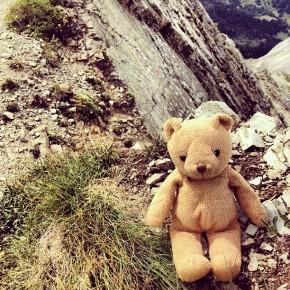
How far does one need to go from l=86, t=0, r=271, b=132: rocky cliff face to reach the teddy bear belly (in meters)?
6.94

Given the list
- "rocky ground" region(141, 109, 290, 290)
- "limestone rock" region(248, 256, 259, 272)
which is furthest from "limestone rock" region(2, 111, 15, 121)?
"limestone rock" region(248, 256, 259, 272)

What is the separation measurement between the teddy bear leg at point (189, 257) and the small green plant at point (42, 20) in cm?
955

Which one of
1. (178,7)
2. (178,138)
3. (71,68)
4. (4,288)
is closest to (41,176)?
(4,288)

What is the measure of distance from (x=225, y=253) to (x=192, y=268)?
56cm

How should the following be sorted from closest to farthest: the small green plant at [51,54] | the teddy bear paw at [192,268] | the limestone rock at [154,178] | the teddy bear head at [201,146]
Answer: the teddy bear paw at [192,268]
the teddy bear head at [201,146]
the limestone rock at [154,178]
the small green plant at [51,54]

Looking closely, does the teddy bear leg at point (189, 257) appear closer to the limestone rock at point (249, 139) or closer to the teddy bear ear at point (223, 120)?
the teddy bear ear at point (223, 120)

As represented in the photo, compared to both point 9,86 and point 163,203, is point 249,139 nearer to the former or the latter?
point 163,203

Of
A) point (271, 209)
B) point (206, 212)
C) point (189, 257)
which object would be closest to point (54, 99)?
point (206, 212)

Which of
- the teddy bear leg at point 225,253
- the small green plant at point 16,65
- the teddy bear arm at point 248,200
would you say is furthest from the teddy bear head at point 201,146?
the small green plant at point 16,65

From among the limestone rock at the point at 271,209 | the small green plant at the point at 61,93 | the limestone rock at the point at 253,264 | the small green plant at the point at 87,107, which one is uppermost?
the limestone rock at the point at 271,209

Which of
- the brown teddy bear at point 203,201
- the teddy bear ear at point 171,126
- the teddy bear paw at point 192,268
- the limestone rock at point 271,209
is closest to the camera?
the teddy bear paw at point 192,268

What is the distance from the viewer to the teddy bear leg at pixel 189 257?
655cm

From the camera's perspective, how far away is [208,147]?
6.80 meters

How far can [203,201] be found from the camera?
7.09 metres
